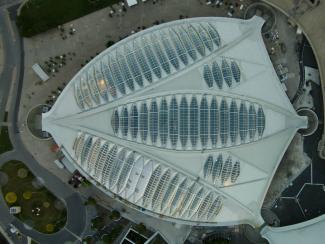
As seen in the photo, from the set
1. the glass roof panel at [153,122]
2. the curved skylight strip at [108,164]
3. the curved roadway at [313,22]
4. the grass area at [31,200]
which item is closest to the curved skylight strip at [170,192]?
the glass roof panel at [153,122]

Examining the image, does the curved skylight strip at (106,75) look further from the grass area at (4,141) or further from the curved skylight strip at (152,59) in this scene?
the grass area at (4,141)

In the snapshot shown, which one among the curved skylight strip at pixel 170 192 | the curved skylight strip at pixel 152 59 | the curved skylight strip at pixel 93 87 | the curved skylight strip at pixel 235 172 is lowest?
the curved skylight strip at pixel 170 192

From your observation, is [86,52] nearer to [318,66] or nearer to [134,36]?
[134,36]

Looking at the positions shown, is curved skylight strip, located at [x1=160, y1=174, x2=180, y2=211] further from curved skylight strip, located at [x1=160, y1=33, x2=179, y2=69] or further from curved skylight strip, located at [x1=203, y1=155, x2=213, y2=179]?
curved skylight strip, located at [x1=160, y1=33, x2=179, y2=69]

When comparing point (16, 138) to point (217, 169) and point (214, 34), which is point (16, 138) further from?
point (214, 34)

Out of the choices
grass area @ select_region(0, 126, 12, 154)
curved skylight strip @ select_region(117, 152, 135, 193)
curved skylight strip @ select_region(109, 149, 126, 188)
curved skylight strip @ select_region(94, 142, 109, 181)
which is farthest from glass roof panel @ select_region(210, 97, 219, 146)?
grass area @ select_region(0, 126, 12, 154)

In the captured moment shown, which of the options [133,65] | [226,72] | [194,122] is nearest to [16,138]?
[133,65]

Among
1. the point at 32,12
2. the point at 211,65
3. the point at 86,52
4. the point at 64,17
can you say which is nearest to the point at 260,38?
the point at 211,65

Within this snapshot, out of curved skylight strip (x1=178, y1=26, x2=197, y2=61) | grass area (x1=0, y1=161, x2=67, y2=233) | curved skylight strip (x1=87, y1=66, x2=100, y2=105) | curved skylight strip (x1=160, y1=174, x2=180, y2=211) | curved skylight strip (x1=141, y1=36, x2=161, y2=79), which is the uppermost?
curved skylight strip (x1=178, y1=26, x2=197, y2=61)
